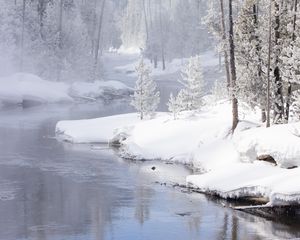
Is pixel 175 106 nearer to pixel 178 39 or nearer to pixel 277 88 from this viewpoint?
pixel 277 88

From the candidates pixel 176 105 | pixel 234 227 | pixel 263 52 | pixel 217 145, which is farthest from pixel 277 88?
pixel 234 227

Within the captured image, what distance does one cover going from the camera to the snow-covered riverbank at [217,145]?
2077cm

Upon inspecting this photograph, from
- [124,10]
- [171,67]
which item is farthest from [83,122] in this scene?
[124,10]

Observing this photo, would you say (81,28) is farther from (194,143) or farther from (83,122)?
(194,143)

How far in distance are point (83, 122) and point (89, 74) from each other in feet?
99.4

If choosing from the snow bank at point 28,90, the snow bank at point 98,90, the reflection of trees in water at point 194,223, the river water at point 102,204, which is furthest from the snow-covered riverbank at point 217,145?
the snow bank at point 98,90

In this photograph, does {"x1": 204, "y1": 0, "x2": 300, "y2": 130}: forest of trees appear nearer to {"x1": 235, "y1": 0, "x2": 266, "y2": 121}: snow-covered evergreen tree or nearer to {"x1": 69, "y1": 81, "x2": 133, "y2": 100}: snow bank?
{"x1": 235, "y1": 0, "x2": 266, "y2": 121}: snow-covered evergreen tree

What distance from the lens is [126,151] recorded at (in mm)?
31422

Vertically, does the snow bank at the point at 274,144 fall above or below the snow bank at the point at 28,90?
below

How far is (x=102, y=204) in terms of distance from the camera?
20.8 m

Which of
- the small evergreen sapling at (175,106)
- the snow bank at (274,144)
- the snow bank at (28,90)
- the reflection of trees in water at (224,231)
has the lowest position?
the reflection of trees in water at (224,231)

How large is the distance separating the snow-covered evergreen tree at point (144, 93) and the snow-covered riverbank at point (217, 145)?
3.78 ft

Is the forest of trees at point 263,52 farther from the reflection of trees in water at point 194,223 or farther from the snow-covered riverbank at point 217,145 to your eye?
the reflection of trees in water at point 194,223

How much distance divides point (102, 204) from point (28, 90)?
3792cm
